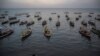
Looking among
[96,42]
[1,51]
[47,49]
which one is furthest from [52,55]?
[96,42]

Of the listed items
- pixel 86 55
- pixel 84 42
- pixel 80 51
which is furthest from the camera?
pixel 84 42

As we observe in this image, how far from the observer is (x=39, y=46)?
39.2 m

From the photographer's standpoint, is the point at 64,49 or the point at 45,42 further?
the point at 45,42

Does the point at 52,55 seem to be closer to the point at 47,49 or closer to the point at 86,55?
the point at 47,49

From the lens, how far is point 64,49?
3662 cm

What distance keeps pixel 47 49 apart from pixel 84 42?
12480 millimetres

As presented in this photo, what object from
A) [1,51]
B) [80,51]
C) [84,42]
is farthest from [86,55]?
[1,51]

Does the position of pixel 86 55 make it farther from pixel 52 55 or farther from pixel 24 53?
pixel 24 53

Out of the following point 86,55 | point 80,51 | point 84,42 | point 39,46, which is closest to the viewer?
point 86,55

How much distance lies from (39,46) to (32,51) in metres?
4.52

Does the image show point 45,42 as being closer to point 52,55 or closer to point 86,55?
point 52,55

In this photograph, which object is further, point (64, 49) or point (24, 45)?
point (24, 45)

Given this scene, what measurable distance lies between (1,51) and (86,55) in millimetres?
21243

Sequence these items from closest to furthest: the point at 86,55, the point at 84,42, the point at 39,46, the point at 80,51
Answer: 1. the point at 86,55
2. the point at 80,51
3. the point at 39,46
4. the point at 84,42
